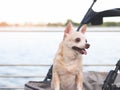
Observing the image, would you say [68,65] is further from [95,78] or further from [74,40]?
[95,78]

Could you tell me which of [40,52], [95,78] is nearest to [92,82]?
[95,78]

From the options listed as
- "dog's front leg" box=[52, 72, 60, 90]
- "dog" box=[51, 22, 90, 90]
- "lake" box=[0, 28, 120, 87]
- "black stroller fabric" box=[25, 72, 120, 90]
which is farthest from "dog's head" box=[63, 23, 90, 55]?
"lake" box=[0, 28, 120, 87]

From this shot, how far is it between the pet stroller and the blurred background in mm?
107

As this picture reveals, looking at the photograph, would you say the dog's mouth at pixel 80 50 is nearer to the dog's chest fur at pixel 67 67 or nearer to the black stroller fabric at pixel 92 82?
the dog's chest fur at pixel 67 67

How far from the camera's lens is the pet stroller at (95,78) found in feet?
6.69

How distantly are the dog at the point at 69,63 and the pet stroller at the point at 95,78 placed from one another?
13cm

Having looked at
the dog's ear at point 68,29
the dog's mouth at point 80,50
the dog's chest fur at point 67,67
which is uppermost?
the dog's ear at point 68,29

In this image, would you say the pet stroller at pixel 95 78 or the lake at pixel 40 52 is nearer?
the pet stroller at pixel 95 78

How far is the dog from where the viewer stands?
1969 millimetres

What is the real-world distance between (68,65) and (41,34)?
1.50 metres

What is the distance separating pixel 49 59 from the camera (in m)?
4.16

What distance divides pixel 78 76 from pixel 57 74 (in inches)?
3.8

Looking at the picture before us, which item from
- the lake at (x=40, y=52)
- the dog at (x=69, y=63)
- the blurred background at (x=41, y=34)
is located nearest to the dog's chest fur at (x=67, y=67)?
the dog at (x=69, y=63)

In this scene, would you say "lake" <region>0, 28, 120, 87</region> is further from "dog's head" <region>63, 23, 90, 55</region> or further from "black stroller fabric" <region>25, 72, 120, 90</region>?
"dog's head" <region>63, 23, 90, 55</region>
